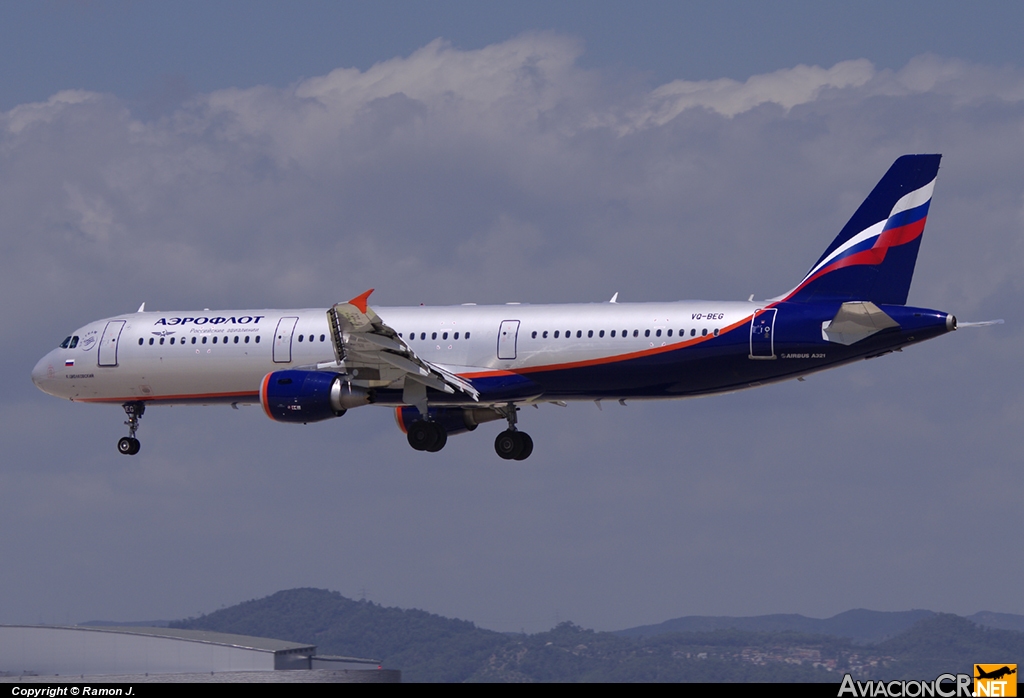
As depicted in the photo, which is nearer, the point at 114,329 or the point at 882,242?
the point at 882,242

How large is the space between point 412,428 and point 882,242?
1549 centimetres

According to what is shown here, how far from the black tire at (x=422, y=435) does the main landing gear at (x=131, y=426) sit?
906cm

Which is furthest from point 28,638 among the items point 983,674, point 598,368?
point 983,674

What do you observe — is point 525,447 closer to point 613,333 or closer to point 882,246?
point 613,333

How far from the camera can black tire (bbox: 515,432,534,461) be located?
49969 mm

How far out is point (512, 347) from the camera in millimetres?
45281

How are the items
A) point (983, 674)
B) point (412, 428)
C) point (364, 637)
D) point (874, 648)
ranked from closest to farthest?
1. point (983, 674)
2. point (412, 428)
3. point (874, 648)
4. point (364, 637)

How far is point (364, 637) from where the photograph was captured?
19112 centimetres

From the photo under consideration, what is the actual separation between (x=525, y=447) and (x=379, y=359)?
7361 millimetres

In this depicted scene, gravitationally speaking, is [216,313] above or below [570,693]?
above

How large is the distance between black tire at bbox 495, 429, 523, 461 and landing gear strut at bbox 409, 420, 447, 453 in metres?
2.32

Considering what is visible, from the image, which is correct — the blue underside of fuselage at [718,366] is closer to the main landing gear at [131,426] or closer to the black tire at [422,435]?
the black tire at [422,435]

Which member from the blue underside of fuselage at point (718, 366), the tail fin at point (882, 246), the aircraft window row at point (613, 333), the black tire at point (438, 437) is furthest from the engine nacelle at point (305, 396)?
the tail fin at point (882, 246)

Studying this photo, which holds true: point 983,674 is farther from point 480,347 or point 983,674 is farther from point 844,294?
point 480,347
